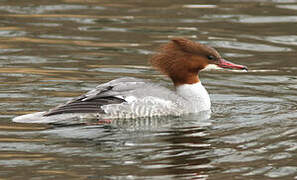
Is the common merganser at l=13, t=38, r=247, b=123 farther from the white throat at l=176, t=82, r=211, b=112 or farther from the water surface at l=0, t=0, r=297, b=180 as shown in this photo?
the water surface at l=0, t=0, r=297, b=180

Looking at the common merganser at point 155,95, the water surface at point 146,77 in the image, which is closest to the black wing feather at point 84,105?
the common merganser at point 155,95

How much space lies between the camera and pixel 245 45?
1325 centimetres

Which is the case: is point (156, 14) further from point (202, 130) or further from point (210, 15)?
point (202, 130)

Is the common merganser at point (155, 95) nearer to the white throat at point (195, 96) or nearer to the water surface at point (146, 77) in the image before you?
the white throat at point (195, 96)

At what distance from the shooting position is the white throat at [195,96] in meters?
9.35

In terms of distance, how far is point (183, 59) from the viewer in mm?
9383

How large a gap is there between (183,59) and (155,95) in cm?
70

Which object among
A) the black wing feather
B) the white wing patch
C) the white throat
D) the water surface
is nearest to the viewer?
the water surface

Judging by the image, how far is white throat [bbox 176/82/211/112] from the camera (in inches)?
368

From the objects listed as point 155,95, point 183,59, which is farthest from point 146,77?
point 155,95

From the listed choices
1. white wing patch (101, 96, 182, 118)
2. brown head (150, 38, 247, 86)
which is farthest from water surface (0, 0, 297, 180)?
brown head (150, 38, 247, 86)

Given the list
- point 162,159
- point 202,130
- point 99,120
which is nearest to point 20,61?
point 99,120

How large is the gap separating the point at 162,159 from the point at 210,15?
8112mm

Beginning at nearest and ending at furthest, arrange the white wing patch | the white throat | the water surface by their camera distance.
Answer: the water surface
the white wing patch
the white throat
